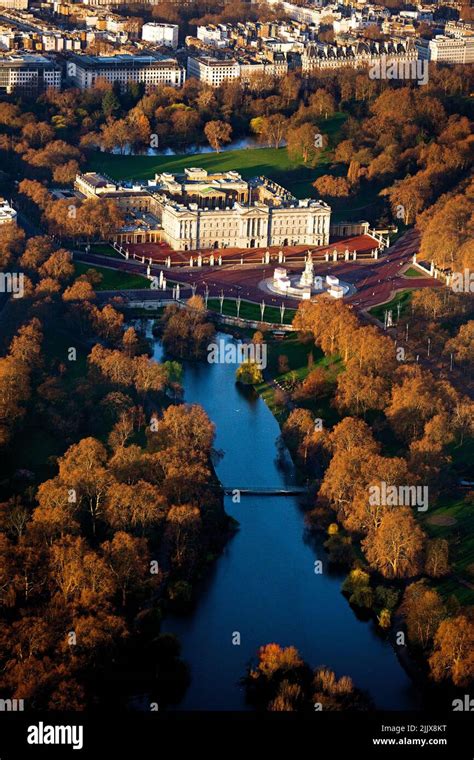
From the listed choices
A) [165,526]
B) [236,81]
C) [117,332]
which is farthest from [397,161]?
[165,526]

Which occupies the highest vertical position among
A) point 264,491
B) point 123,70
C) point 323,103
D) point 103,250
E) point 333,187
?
point 123,70

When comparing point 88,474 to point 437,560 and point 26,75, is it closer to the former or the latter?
point 437,560

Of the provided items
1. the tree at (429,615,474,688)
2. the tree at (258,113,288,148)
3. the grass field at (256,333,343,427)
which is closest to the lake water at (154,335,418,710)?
the tree at (429,615,474,688)

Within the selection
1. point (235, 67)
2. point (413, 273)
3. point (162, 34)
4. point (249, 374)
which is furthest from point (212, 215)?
point (162, 34)

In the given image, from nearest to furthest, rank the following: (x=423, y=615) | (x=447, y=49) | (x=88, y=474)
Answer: (x=423, y=615) → (x=88, y=474) → (x=447, y=49)

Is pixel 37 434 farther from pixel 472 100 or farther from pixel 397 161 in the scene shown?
pixel 472 100

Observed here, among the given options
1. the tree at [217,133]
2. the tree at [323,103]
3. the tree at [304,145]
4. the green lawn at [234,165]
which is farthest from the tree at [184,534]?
the tree at [323,103]

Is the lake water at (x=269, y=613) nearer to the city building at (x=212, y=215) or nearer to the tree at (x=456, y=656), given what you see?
the tree at (x=456, y=656)
